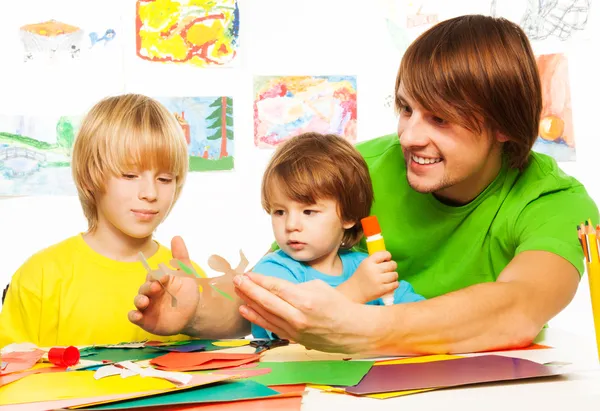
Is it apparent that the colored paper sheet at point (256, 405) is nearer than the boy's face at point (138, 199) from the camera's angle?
Yes

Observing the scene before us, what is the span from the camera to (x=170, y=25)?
109 inches

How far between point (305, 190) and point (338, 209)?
3.1 inches

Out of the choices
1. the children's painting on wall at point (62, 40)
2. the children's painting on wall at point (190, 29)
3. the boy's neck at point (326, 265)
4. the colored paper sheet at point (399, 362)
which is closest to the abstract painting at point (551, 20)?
the children's painting on wall at point (190, 29)

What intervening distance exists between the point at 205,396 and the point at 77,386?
15cm

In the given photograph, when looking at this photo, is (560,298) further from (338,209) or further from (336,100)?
(336,100)

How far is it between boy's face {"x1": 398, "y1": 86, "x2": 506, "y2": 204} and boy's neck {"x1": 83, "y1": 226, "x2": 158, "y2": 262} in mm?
593

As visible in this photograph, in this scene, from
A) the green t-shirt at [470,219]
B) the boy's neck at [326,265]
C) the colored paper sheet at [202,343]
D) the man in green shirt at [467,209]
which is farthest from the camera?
the boy's neck at [326,265]

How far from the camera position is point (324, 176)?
119 centimetres

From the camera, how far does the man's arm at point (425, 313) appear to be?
75 cm

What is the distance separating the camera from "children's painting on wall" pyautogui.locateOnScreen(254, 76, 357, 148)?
2.80 m

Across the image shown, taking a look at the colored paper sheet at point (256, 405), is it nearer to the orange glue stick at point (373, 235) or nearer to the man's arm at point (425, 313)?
the man's arm at point (425, 313)

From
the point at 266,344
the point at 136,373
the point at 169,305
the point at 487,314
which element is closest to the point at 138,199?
the point at 169,305

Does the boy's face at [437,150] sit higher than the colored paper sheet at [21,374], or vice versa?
the boy's face at [437,150]

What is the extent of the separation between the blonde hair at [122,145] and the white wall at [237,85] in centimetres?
126
